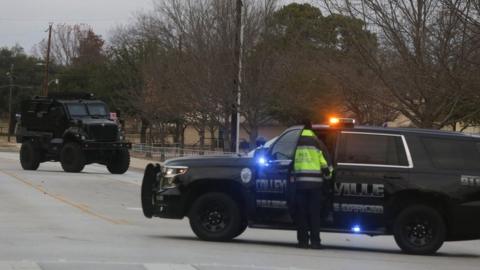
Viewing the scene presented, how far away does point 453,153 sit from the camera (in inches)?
457

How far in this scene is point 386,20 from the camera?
20.6 metres

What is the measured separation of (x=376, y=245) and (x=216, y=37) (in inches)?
914

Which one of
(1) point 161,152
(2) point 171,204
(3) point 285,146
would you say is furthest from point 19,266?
(1) point 161,152

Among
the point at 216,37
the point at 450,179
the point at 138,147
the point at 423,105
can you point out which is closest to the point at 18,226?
the point at 450,179

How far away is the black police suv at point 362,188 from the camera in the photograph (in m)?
11.4

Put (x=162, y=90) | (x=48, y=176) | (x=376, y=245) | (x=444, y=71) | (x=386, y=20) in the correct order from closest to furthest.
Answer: (x=376, y=245), (x=444, y=71), (x=386, y=20), (x=48, y=176), (x=162, y=90)

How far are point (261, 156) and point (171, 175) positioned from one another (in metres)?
1.49

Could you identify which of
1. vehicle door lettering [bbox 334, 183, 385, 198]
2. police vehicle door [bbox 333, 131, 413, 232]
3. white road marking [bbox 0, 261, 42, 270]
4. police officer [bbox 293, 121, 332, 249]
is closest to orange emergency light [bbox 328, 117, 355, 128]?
police vehicle door [bbox 333, 131, 413, 232]

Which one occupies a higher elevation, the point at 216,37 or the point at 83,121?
the point at 216,37

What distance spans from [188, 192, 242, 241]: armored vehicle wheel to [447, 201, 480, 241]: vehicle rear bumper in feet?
10.4

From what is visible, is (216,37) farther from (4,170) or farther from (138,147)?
(138,147)

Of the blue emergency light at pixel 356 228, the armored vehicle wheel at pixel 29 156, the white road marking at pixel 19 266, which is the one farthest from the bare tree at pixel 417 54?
the armored vehicle wheel at pixel 29 156

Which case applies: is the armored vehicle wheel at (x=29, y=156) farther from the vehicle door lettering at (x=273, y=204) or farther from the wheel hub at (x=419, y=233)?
the wheel hub at (x=419, y=233)

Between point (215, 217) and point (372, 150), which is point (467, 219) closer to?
point (372, 150)
